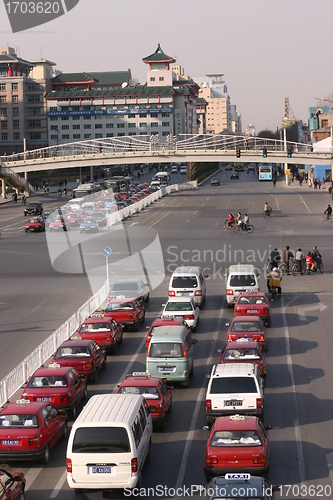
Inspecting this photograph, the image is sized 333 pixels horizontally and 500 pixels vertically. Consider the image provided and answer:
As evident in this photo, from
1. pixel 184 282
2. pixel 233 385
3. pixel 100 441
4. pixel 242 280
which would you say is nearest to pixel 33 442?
pixel 100 441

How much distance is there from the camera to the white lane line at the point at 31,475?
1512cm

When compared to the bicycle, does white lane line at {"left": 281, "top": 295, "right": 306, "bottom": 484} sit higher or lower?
lower

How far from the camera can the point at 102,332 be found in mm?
24891

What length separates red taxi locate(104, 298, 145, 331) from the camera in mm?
27875

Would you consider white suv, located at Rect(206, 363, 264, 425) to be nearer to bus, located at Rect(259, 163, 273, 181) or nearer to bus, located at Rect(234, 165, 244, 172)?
bus, located at Rect(259, 163, 273, 181)

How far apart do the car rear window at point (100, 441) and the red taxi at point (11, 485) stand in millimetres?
1039

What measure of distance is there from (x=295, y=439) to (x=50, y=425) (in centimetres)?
515

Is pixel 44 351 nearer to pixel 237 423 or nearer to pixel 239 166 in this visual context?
pixel 237 423

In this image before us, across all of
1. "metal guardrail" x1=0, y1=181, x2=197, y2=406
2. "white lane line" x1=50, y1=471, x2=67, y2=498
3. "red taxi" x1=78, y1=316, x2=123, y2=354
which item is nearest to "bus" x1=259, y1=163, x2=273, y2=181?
"metal guardrail" x1=0, y1=181, x2=197, y2=406

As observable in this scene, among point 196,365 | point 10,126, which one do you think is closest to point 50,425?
point 196,365

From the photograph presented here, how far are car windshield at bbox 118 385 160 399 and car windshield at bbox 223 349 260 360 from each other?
3.48m

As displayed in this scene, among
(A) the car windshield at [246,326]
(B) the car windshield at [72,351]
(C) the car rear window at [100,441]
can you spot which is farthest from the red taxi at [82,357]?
(C) the car rear window at [100,441]

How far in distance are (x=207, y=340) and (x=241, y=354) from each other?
568cm

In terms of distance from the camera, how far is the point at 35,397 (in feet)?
60.2
